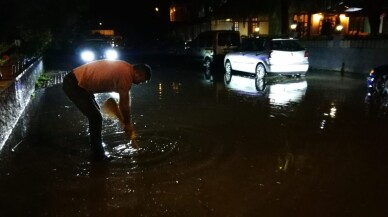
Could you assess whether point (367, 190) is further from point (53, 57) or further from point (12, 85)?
point (53, 57)

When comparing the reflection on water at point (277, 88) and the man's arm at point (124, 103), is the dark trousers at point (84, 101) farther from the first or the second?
the reflection on water at point (277, 88)

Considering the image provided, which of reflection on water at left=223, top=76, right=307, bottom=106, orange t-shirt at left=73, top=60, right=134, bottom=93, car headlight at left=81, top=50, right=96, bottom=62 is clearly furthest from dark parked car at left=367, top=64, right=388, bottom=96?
car headlight at left=81, top=50, right=96, bottom=62

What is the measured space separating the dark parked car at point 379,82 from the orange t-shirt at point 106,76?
28.9ft

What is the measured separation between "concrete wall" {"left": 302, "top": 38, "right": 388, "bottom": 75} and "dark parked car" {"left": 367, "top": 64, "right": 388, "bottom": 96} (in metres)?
5.05

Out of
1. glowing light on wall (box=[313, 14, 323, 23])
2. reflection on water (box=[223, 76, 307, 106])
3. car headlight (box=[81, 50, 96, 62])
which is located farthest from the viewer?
glowing light on wall (box=[313, 14, 323, 23])

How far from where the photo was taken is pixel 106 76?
5.57 meters

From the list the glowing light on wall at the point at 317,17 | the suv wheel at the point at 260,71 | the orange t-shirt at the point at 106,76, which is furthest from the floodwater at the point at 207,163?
the glowing light on wall at the point at 317,17

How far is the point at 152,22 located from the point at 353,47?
37188 millimetres

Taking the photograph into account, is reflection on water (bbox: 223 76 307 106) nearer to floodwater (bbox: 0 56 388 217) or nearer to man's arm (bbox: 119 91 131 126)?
floodwater (bbox: 0 56 388 217)

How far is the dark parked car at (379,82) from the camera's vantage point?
11.8 metres

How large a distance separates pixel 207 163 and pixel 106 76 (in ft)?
6.20

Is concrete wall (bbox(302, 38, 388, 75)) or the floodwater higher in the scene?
concrete wall (bbox(302, 38, 388, 75))

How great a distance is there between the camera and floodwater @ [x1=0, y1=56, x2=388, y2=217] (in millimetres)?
4625

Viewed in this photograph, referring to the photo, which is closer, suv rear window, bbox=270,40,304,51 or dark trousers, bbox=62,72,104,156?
dark trousers, bbox=62,72,104,156
